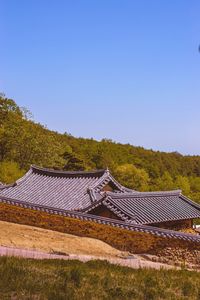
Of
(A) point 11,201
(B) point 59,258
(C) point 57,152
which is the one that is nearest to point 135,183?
(C) point 57,152

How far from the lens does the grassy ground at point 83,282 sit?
10.7 meters

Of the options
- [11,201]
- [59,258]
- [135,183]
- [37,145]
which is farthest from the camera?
[135,183]

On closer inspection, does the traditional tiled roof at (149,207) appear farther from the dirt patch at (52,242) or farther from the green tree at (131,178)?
the green tree at (131,178)

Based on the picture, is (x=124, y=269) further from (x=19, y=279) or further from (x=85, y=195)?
(x=85, y=195)

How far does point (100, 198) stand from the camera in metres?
22.8

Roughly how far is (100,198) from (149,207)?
9.38 ft

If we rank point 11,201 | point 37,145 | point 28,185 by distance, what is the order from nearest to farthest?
point 11,201 → point 28,185 → point 37,145

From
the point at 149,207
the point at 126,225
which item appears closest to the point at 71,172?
the point at 149,207

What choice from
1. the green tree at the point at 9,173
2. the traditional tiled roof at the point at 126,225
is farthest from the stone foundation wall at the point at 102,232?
the green tree at the point at 9,173

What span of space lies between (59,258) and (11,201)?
891 cm

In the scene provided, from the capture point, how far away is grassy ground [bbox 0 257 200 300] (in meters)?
10.7

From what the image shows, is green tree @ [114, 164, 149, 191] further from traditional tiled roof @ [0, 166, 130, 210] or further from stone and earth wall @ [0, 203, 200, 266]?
stone and earth wall @ [0, 203, 200, 266]

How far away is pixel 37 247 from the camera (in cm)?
1848

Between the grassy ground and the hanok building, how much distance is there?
23.2 feet
